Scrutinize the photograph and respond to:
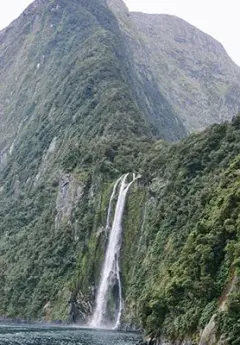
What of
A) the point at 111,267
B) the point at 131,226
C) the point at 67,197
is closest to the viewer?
the point at 111,267

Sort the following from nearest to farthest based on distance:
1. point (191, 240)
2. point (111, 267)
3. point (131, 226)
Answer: point (191, 240) → point (111, 267) → point (131, 226)

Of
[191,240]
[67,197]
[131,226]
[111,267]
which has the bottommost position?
[111,267]

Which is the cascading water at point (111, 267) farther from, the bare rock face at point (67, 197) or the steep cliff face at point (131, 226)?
the bare rock face at point (67, 197)

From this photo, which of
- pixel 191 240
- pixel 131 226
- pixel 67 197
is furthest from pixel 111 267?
pixel 191 240

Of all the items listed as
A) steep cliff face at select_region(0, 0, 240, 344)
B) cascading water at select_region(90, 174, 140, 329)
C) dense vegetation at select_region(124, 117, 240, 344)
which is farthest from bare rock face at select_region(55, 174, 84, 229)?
dense vegetation at select_region(124, 117, 240, 344)

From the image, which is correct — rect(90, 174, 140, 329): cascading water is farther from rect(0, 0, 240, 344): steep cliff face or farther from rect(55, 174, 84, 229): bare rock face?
rect(55, 174, 84, 229): bare rock face

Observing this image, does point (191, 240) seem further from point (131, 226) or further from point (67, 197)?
point (67, 197)

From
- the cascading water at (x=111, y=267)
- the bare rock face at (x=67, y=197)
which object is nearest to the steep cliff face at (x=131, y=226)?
the bare rock face at (x=67, y=197)

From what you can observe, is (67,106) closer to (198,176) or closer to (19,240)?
(19,240)
